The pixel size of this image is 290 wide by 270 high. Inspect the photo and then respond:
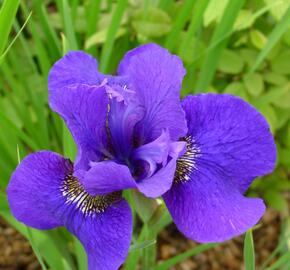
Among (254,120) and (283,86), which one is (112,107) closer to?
(254,120)

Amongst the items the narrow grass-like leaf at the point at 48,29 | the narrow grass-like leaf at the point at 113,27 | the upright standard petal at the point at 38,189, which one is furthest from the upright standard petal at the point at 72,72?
the narrow grass-like leaf at the point at 48,29

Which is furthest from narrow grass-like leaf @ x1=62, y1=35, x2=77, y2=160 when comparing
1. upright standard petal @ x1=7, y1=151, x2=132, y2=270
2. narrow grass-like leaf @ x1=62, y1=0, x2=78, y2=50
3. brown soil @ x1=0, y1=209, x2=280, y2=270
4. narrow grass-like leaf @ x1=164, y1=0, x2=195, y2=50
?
brown soil @ x1=0, y1=209, x2=280, y2=270

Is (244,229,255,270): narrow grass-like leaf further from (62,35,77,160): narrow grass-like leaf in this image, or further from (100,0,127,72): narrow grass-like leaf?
(100,0,127,72): narrow grass-like leaf

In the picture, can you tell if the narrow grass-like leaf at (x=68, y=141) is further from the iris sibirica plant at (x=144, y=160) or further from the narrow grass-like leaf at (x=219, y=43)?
the narrow grass-like leaf at (x=219, y=43)

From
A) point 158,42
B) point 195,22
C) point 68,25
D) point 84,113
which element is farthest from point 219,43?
point 84,113

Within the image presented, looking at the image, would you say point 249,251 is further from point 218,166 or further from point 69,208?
point 69,208
